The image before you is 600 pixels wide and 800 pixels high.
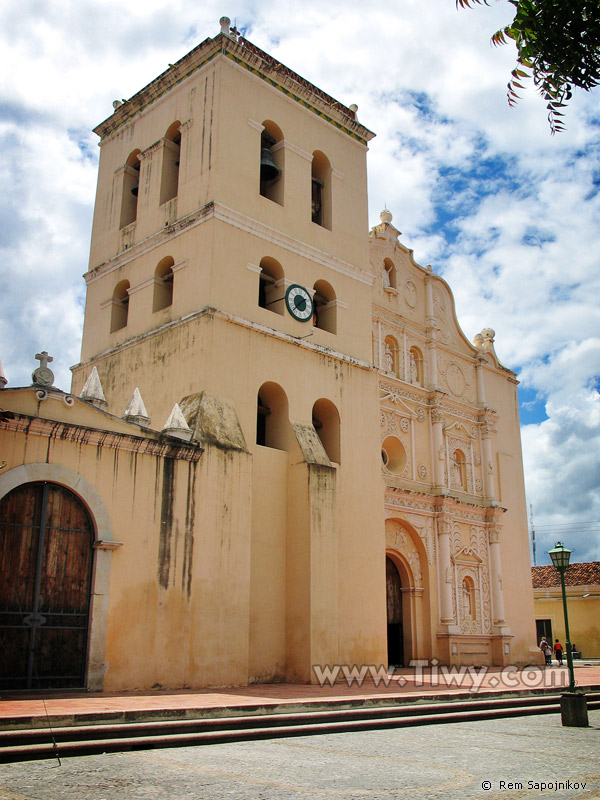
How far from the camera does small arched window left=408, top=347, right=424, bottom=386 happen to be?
77.4ft

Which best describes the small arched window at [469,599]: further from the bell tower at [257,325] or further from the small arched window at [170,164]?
the small arched window at [170,164]

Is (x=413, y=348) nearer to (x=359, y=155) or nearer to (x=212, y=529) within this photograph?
(x=359, y=155)

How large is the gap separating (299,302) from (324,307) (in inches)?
54.2

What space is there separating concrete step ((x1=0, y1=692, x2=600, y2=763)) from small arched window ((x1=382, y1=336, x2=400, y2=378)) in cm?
1212

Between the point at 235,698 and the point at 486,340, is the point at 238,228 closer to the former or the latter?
the point at 235,698

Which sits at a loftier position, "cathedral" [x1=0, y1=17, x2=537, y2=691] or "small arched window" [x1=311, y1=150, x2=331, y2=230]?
"small arched window" [x1=311, y1=150, x2=331, y2=230]

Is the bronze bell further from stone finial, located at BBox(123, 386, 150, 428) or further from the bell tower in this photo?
stone finial, located at BBox(123, 386, 150, 428)

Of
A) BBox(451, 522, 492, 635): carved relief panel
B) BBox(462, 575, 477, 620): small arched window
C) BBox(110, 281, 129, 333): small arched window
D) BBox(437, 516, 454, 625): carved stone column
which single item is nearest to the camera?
BBox(110, 281, 129, 333): small arched window

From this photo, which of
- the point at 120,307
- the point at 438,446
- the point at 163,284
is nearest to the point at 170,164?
the point at 163,284

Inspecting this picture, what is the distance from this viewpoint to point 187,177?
1764 cm

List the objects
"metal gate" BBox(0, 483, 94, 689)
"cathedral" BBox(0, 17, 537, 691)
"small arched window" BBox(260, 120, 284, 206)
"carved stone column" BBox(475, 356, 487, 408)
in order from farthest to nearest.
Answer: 1. "carved stone column" BBox(475, 356, 487, 408)
2. "small arched window" BBox(260, 120, 284, 206)
3. "cathedral" BBox(0, 17, 537, 691)
4. "metal gate" BBox(0, 483, 94, 689)

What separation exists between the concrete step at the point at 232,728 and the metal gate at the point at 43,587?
3.52m

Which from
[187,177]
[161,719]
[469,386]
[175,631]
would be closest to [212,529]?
[175,631]

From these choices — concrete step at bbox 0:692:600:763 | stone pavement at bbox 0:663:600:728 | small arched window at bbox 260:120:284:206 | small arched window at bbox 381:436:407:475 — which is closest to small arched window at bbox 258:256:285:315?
small arched window at bbox 260:120:284:206
